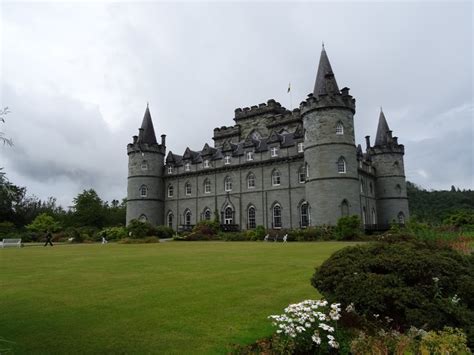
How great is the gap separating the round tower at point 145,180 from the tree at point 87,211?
15694 mm

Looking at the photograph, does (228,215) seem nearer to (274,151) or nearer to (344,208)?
(274,151)

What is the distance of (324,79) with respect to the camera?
119ft

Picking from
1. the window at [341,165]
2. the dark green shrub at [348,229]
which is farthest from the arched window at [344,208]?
the dark green shrub at [348,229]

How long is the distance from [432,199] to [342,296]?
8103 centimetres

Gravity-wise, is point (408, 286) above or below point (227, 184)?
below

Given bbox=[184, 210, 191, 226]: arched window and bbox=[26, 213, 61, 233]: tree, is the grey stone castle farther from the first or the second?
bbox=[26, 213, 61, 233]: tree

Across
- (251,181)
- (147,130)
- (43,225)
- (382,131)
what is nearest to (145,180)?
(147,130)

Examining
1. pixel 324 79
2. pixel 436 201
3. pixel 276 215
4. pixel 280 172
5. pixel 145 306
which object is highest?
pixel 324 79

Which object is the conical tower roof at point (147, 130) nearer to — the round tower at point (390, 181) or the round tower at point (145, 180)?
the round tower at point (145, 180)

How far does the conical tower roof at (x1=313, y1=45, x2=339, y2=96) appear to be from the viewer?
3603cm

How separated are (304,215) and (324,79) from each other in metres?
14.0

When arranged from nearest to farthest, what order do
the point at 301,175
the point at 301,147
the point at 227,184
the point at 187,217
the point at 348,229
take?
the point at 348,229 < the point at 301,175 < the point at 301,147 < the point at 227,184 < the point at 187,217

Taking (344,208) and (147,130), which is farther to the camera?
(147,130)

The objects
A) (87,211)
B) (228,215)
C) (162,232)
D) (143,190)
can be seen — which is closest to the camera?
(162,232)
